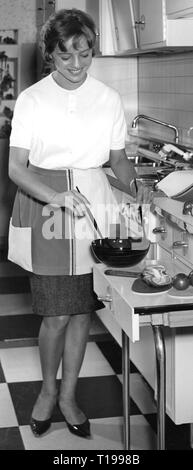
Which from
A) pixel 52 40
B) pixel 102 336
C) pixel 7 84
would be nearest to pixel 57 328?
pixel 52 40

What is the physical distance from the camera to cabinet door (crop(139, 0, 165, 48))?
3.03m

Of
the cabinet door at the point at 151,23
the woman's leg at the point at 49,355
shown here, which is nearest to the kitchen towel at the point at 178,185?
the woman's leg at the point at 49,355

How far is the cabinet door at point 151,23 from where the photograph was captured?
3.03 metres

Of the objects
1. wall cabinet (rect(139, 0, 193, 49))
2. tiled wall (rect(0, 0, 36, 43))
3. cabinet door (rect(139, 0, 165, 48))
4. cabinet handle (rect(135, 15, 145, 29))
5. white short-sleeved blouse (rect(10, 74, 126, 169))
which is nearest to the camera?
white short-sleeved blouse (rect(10, 74, 126, 169))

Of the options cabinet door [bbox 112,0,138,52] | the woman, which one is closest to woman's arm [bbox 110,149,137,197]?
the woman

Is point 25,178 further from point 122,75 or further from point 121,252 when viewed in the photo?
point 122,75

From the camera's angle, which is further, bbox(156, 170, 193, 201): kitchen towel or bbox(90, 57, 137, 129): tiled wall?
bbox(90, 57, 137, 129): tiled wall

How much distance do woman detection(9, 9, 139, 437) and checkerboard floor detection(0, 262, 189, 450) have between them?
77mm

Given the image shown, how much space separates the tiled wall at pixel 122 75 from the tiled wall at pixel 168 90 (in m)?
0.06

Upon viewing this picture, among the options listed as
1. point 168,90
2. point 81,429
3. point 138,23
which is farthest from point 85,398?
point 168,90

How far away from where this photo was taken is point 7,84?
561 centimetres

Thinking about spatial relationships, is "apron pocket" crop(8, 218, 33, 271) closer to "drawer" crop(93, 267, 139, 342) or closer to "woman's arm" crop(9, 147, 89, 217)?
"woman's arm" crop(9, 147, 89, 217)

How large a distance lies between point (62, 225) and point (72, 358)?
0.45 meters

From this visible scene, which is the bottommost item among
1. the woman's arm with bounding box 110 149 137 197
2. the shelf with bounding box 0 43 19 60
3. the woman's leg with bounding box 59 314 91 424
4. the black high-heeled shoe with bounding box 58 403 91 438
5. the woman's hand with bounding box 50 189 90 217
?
the black high-heeled shoe with bounding box 58 403 91 438
